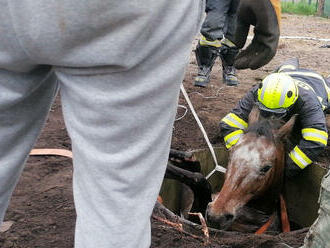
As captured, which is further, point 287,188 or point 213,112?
point 213,112

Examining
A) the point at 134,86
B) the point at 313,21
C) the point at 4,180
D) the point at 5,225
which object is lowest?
the point at 313,21

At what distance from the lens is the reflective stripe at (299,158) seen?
3.72m

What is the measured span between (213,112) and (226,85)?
1.24m

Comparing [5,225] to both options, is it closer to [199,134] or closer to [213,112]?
[199,134]

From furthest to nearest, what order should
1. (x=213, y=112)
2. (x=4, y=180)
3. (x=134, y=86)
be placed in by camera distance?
(x=213, y=112)
(x=4, y=180)
(x=134, y=86)

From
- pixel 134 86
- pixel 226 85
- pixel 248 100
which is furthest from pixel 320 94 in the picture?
pixel 134 86

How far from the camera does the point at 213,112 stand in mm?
5395

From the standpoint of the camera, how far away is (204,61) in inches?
239

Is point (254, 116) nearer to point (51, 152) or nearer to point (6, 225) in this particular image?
point (51, 152)

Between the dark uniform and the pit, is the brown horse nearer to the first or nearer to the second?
the dark uniform

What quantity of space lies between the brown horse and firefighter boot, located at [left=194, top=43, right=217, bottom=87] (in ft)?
8.30

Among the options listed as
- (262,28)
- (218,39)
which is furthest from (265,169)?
(218,39)

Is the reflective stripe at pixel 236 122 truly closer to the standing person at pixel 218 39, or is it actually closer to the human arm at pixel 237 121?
the human arm at pixel 237 121

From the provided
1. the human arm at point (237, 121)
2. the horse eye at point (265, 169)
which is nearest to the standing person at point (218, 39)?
the human arm at point (237, 121)
